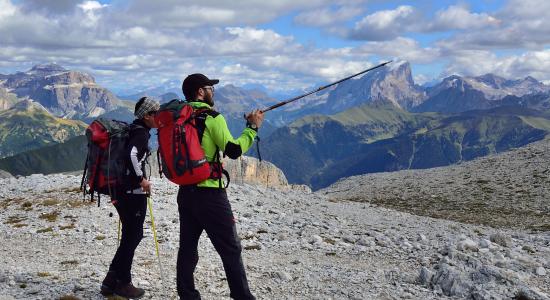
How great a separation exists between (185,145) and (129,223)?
2.91 metres

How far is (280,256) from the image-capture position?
55.0 feet

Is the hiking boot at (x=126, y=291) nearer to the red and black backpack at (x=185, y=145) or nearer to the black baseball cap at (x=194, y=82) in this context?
the red and black backpack at (x=185, y=145)

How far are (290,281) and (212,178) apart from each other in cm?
527

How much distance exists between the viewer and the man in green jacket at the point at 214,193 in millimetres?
8594

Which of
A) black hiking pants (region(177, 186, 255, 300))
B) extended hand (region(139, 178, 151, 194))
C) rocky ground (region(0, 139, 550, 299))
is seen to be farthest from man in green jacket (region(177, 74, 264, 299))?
rocky ground (region(0, 139, 550, 299))

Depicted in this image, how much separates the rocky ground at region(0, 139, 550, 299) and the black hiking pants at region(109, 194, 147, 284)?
111 centimetres

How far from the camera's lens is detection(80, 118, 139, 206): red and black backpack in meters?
10.1

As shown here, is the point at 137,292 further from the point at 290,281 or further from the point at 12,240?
the point at 12,240

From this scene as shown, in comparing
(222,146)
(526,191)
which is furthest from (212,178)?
(526,191)

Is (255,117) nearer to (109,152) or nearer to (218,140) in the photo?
(218,140)

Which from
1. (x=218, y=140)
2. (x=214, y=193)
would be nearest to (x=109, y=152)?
(x=214, y=193)

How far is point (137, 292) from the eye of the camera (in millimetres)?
10750

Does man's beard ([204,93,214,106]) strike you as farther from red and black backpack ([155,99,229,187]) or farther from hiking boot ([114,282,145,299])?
hiking boot ([114,282,145,299])

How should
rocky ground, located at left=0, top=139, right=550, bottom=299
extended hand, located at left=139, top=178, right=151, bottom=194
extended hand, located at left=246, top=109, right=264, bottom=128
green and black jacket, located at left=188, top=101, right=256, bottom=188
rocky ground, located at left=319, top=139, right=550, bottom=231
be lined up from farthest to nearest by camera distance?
rocky ground, located at left=319, top=139, right=550, bottom=231 → rocky ground, located at left=0, top=139, right=550, bottom=299 → extended hand, located at left=139, top=178, right=151, bottom=194 → extended hand, located at left=246, top=109, right=264, bottom=128 → green and black jacket, located at left=188, top=101, right=256, bottom=188
